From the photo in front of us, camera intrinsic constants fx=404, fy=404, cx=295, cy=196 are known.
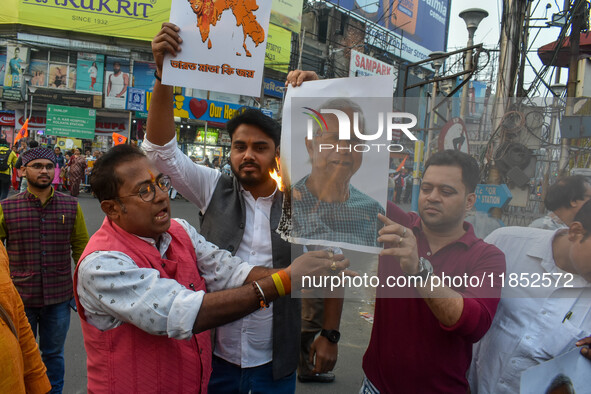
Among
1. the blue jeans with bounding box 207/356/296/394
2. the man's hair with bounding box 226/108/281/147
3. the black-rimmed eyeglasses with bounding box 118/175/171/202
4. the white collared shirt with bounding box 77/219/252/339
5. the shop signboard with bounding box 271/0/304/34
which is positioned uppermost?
the shop signboard with bounding box 271/0/304/34

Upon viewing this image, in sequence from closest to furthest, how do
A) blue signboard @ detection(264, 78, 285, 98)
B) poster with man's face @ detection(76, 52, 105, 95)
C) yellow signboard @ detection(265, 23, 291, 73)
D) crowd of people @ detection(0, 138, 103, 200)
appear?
crowd of people @ detection(0, 138, 103, 200)
poster with man's face @ detection(76, 52, 105, 95)
yellow signboard @ detection(265, 23, 291, 73)
blue signboard @ detection(264, 78, 285, 98)

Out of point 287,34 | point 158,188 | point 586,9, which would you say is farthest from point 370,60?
point 158,188

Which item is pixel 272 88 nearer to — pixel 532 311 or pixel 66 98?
pixel 66 98

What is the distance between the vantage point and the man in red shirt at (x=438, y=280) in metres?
1.12

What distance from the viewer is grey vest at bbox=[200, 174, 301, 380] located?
5.54 feet

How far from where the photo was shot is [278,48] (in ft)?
68.6

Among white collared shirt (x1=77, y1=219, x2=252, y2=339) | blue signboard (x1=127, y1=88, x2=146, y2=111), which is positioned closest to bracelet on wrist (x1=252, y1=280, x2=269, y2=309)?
white collared shirt (x1=77, y1=219, x2=252, y2=339)

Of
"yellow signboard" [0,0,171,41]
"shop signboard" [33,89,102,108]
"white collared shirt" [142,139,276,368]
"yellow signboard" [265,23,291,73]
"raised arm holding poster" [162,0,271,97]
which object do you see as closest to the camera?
"raised arm holding poster" [162,0,271,97]

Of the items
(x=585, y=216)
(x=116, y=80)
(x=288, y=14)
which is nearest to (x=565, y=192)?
(x=585, y=216)

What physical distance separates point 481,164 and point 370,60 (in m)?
23.4

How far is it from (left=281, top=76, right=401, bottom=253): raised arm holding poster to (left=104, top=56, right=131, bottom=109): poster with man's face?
68.1 feet

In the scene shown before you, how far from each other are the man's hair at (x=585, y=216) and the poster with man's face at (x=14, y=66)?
2284 centimetres

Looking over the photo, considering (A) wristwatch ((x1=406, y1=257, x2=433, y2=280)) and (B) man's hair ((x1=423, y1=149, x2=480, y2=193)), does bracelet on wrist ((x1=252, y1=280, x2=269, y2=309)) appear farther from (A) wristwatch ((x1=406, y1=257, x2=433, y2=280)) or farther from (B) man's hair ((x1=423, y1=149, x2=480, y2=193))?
(B) man's hair ((x1=423, y1=149, x2=480, y2=193))

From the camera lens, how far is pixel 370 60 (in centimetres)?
2295
